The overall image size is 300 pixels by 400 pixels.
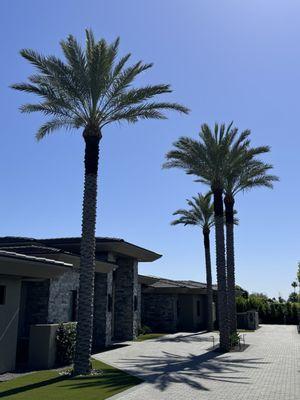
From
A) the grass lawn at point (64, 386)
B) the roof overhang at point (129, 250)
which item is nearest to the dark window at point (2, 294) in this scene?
the grass lawn at point (64, 386)

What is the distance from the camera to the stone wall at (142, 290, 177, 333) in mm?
38250

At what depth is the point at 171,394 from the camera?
12359 mm

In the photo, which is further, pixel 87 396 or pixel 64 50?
pixel 64 50

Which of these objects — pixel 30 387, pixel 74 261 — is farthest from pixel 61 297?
pixel 30 387

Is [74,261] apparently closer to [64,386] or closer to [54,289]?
[54,289]

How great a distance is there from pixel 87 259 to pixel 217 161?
33.6ft

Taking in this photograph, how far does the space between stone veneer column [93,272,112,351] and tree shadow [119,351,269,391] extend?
14.9 ft

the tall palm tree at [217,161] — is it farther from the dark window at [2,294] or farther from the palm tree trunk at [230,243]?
the dark window at [2,294]

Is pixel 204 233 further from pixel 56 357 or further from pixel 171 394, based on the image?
pixel 171 394

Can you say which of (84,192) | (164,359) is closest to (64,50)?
(84,192)

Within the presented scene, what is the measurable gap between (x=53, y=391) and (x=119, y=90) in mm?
11115

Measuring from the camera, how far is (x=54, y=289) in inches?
825

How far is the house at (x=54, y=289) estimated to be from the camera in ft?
54.7

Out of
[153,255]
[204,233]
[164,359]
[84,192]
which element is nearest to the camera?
[84,192]
